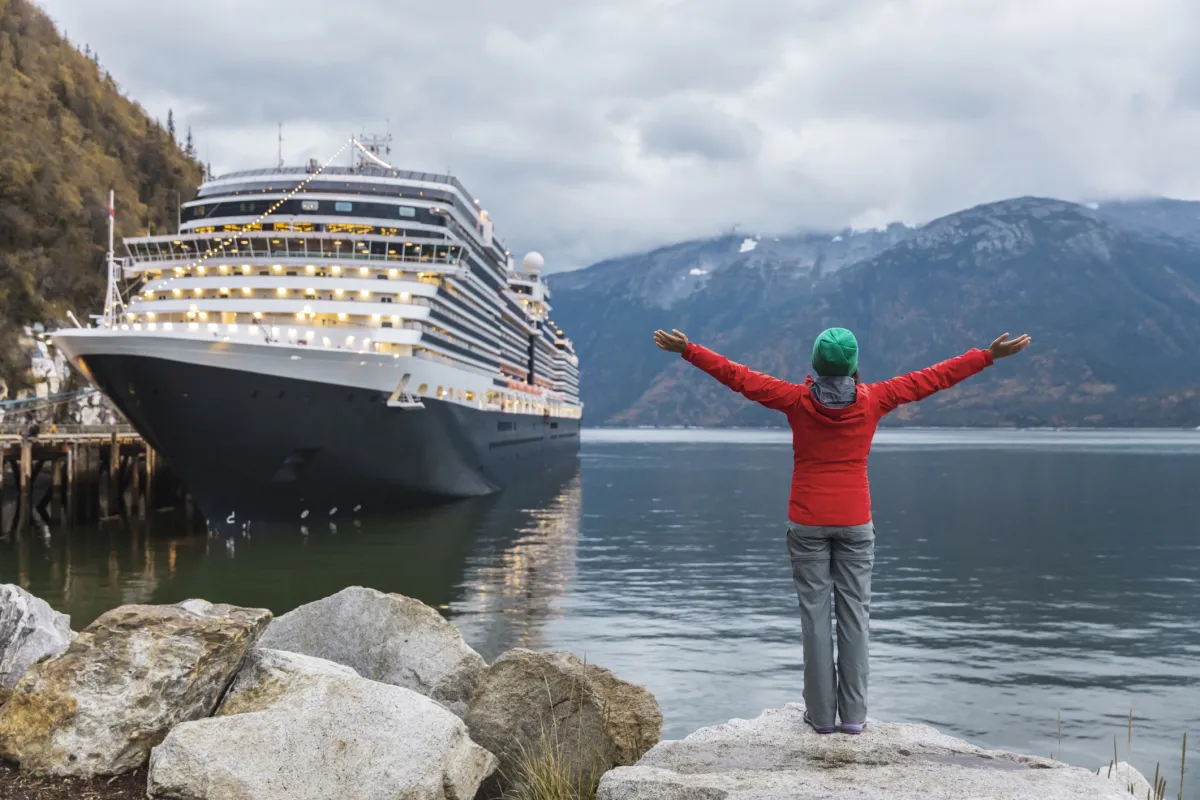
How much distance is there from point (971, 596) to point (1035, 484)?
38286 millimetres

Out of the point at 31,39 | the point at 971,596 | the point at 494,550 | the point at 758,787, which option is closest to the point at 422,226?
the point at 494,550

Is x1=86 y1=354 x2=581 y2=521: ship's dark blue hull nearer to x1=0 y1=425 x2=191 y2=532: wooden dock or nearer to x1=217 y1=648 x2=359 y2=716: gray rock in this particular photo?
x1=0 y1=425 x2=191 y2=532: wooden dock

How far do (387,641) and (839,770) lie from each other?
4365 mm

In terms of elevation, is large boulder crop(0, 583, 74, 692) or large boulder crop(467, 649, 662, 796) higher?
large boulder crop(0, 583, 74, 692)

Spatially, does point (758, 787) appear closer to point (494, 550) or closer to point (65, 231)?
point (494, 550)

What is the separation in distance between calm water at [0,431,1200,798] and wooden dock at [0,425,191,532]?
5.41 ft

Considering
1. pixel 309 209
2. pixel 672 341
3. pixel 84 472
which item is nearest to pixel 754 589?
pixel 672 341

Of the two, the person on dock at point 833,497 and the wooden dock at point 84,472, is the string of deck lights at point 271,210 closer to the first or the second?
the wooden dock at point 84,472

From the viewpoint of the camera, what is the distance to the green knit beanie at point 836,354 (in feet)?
18.8

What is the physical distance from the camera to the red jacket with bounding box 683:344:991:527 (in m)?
5.69

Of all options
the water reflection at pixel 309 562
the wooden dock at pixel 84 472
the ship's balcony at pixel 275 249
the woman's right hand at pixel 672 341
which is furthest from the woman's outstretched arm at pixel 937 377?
the wooden dock at pixel 84 472

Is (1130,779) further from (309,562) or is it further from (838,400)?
(309,562)

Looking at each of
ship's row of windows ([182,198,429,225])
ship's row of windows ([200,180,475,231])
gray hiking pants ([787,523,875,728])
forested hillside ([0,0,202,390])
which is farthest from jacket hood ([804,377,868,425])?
forested hillside ([0,0,202,390])

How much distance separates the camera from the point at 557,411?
81.3 metres
